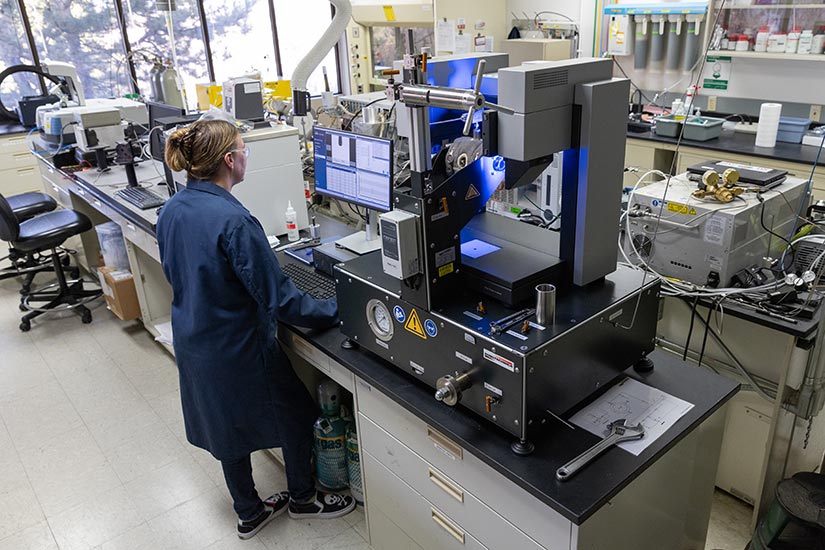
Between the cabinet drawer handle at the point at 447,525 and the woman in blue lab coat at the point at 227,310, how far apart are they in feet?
1.98

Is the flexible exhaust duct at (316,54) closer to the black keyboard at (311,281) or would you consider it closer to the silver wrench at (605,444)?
the black keyboard at (311,281)

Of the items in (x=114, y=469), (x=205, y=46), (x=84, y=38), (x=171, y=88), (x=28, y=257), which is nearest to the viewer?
(x=114, y=469)

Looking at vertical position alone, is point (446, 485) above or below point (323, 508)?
above

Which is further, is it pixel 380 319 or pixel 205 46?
pixel 205 46

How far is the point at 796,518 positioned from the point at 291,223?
6.34ft

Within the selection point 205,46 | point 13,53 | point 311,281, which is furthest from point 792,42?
point 13,53

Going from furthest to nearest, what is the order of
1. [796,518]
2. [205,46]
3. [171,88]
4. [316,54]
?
[205,46] < [171,88] < [316,54] < [796,518]

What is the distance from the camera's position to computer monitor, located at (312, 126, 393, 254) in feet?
6.65

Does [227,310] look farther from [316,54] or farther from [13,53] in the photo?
[13,53]

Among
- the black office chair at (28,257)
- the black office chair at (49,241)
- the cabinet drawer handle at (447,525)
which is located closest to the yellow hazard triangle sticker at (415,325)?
the cabinet drawer handle at (447,525)

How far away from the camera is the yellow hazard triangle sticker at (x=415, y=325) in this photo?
4.52 ft

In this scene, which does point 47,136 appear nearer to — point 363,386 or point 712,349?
point 363,386

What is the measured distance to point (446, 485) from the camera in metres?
1.49

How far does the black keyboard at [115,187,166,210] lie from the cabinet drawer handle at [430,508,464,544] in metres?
2.08
